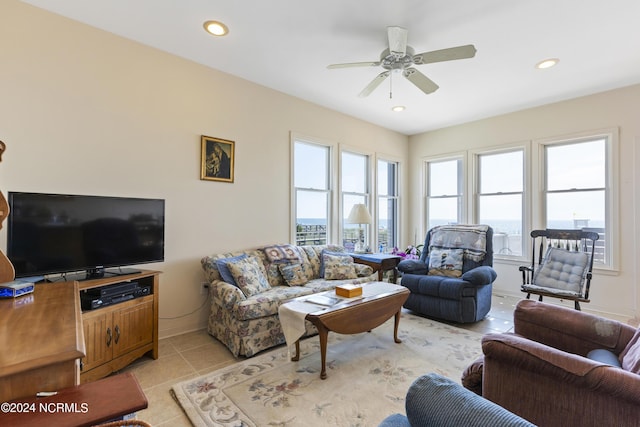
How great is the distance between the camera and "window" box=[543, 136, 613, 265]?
3871 millimetres

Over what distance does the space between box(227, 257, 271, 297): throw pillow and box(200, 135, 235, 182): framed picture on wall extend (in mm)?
A: 995

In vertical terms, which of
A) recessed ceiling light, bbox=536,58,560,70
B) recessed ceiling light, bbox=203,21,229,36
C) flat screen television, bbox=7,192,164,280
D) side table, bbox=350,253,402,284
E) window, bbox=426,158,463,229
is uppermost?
recessed ceiling light, bbox=203,21,229,36

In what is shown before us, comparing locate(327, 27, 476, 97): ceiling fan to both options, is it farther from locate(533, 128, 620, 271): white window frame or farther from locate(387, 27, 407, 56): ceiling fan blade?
locate(533, 128, 620, 271): white window frame

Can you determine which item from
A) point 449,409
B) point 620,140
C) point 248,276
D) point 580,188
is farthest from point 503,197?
point 449,409

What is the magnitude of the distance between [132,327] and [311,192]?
2.70 metres

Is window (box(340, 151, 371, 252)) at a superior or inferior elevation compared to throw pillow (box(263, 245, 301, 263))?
superior

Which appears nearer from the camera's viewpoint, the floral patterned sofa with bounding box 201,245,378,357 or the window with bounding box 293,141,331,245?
the floral patterned sofa with bounding box 201,245,378,357

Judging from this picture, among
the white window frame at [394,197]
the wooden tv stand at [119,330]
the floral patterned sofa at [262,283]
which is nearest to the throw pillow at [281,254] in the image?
the floral patterned sofa at [262,283]

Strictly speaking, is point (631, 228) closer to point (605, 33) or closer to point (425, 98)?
point (605, 33)

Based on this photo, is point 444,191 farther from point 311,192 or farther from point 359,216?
point 311,192

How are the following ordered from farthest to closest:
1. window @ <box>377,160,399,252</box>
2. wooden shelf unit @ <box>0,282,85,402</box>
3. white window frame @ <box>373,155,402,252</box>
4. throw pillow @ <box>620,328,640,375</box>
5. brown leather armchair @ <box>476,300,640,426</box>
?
window @ <box>377,160,399,252</box>, white window frame @ <box>373,155,402,252</box>, throw pillow @ <box>620,328,640,375</box>, brown leather armchair @ <box>476,300,640,426</box>, wooden shelf unit @ <box>0,282,85,402</box>

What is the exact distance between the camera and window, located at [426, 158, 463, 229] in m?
5.28

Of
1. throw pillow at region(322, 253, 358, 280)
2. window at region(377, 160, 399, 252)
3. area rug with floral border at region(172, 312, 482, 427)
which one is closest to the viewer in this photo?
area rug with floral border at region(172, 312, 482, 427)

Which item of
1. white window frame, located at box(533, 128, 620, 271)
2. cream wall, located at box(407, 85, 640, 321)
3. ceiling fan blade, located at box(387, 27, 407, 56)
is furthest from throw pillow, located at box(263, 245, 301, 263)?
white window frame, located at box(533, 128, 620, 271)
